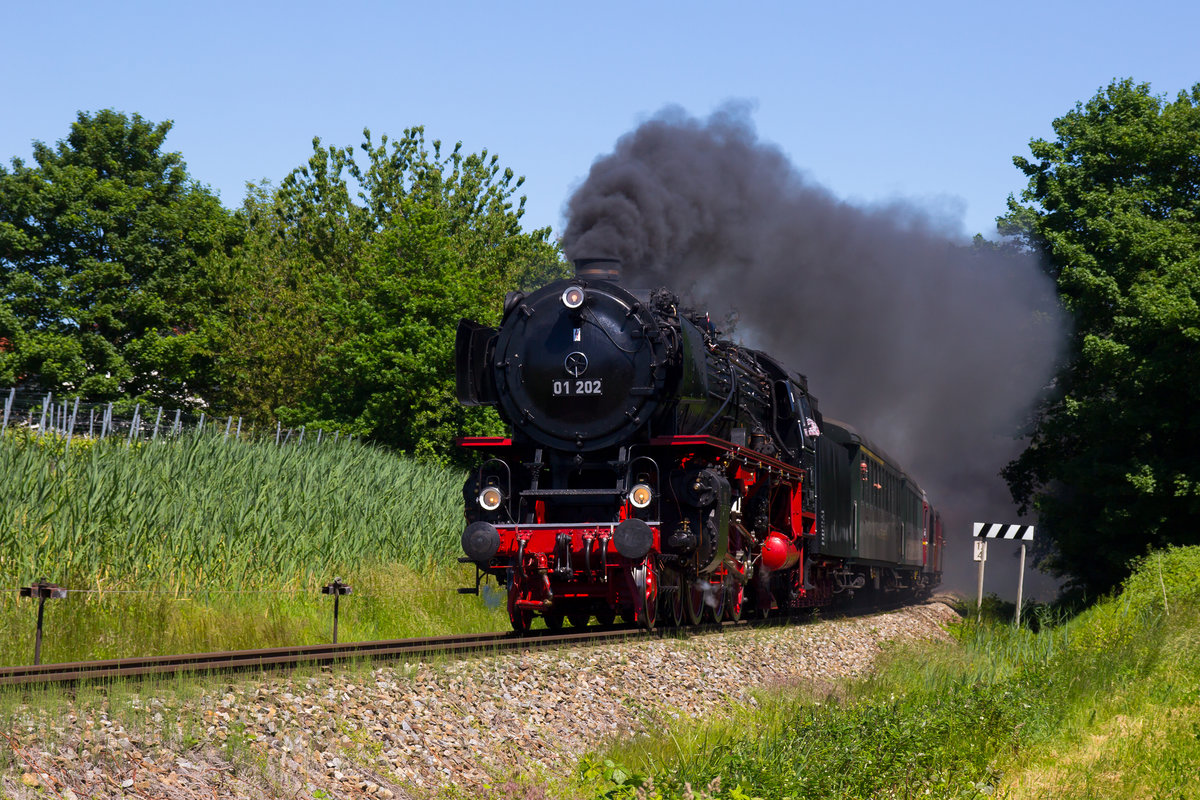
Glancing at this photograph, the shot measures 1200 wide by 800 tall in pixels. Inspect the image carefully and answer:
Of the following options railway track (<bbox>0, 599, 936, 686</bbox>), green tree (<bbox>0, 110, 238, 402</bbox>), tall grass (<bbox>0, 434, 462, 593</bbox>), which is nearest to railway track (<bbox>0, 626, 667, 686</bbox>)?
railway track (<bbox>0, 599, 936, 686</bbox>)

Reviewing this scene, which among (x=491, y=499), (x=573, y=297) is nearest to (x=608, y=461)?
(x=491, y=499)

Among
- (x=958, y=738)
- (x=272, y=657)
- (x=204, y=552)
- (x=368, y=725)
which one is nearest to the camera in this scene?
(x=368, y=725)

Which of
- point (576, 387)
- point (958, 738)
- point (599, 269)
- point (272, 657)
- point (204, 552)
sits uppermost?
point (599, 269)

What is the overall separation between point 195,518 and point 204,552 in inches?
15.9

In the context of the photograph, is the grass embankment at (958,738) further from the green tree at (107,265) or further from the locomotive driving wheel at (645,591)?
the green tree at (107,265)

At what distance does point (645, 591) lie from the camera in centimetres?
1192

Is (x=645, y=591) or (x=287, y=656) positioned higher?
(x=645, y=591)

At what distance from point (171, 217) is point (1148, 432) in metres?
29.0

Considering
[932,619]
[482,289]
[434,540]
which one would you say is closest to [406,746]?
[434,540]

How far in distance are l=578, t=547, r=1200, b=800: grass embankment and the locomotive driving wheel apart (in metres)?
1.77

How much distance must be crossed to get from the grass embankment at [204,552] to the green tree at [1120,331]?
12.9 m

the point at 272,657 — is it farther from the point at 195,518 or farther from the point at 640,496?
the point at 195,518

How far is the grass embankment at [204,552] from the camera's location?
36.4 ft

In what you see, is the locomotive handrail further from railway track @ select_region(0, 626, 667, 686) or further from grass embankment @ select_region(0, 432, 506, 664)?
grass embankment @ select_region(0, 432, 506, 664)
